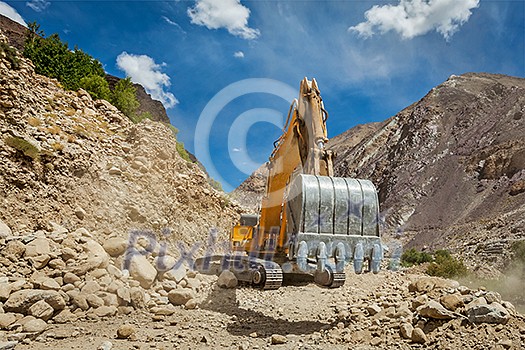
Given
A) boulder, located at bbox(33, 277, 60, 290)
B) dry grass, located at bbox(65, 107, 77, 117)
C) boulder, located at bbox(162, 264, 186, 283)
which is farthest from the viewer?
dry grass, located at bbox(65, 107, 77, 117)

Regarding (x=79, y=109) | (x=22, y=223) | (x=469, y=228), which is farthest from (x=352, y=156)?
(x=22, y=223)

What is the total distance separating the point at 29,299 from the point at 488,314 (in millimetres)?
6995

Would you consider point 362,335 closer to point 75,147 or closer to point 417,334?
point 417,334

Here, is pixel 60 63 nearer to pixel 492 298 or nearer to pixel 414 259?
pixel 492 298

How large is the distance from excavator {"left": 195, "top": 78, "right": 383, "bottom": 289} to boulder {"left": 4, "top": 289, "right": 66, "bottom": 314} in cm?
395

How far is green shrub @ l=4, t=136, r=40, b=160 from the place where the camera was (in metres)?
9.27

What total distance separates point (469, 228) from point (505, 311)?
3464 centimetres

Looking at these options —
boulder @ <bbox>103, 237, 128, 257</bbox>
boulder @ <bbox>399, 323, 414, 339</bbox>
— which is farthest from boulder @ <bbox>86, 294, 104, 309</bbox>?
boulder @ <bbox>399, 323, 414, 339</bbox>

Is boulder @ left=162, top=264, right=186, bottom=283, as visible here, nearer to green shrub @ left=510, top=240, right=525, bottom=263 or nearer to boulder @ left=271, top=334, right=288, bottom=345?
boulder @ left=271, top=334, right=288, bottom=345

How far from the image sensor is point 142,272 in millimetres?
8062

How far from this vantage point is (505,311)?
17.8 ft

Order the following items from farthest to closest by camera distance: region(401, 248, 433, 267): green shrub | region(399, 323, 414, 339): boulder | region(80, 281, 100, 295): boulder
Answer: region(401, 248, 433, 267): green shrub → region(80, 281, 100, 295): boulder → region(399, 323, 414, 339): boulder

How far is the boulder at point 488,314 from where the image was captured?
5.31 meters

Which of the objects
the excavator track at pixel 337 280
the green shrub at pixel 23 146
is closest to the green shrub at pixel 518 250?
the excavator track at pixel 337 280
